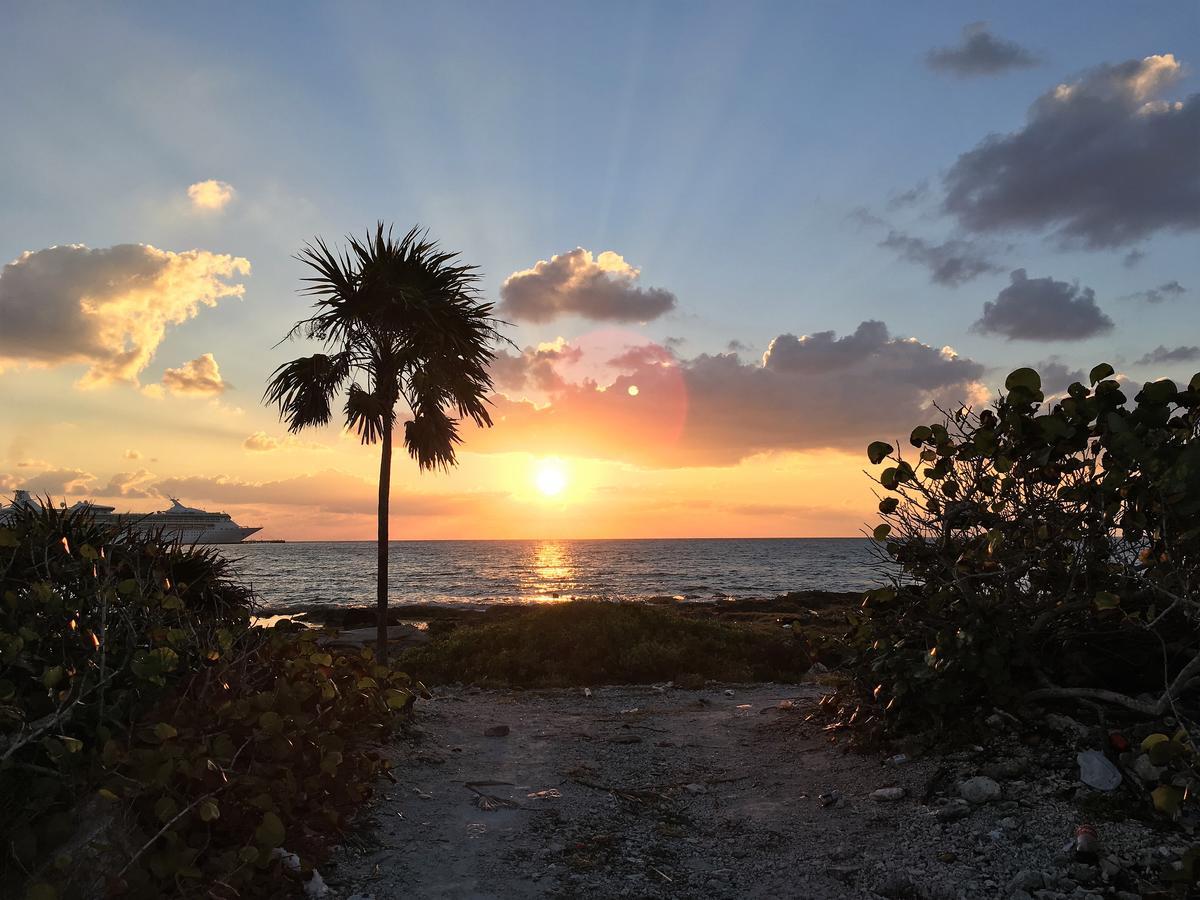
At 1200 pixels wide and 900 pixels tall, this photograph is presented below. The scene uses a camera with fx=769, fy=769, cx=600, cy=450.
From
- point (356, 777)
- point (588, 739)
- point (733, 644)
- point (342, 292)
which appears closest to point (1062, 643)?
point (588, 739)

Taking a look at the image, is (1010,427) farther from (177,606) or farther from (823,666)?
(823,666)

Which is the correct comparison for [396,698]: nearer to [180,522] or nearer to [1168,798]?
[1168,798]

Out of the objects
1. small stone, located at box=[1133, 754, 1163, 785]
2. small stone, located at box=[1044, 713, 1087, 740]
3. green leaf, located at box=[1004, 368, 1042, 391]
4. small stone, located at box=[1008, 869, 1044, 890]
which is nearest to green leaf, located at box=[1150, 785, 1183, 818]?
small stone, located at box=[1008, 869, 1044, 890]

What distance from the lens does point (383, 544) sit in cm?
1257

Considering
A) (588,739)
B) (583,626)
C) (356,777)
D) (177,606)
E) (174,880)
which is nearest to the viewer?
(174,880)

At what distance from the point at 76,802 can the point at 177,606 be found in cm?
153

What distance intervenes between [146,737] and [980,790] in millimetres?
5942

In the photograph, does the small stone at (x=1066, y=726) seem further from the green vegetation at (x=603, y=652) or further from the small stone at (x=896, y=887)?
the green vegetation at (x=603, y=652)

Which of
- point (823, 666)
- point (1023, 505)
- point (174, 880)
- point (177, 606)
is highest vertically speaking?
point (1023, 505)

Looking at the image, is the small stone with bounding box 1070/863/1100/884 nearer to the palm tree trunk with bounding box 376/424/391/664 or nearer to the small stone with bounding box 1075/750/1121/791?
the small stone with bounding box 1075/750/1121/791

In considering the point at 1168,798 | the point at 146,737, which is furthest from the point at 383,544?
the point at 1168,798

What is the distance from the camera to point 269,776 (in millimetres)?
5211

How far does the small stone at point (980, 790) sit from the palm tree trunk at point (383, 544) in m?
8.80

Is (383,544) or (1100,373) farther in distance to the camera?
(383,544)
